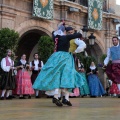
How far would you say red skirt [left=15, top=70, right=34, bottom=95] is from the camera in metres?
10.6

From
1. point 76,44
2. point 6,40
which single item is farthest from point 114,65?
point 6,40

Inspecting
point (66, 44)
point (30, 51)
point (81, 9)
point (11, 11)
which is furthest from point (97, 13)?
point (66, 44)

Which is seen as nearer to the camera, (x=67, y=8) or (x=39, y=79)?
(x=39, y=79)

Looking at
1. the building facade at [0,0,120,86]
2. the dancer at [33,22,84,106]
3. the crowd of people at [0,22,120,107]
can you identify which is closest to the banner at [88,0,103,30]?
the building facade at [0,0,120,86]

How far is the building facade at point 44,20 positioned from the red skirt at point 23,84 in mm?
3398

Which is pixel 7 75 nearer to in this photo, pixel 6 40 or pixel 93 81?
pixel 6 40

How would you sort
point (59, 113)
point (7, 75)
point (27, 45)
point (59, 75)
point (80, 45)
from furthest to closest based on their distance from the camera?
point (27, 45) → point (7, 75) → point (80, 45) → point (59, 75) → point (59, 113)

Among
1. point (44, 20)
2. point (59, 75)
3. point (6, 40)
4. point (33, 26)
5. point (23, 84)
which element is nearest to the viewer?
point (59, 75)

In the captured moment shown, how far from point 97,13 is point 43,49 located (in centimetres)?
645

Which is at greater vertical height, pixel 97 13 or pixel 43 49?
pixel 97 13

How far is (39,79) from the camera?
19.5 feet

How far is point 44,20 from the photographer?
15414mm

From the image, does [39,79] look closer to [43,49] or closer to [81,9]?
[43,49]

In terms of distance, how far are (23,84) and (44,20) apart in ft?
17.7
